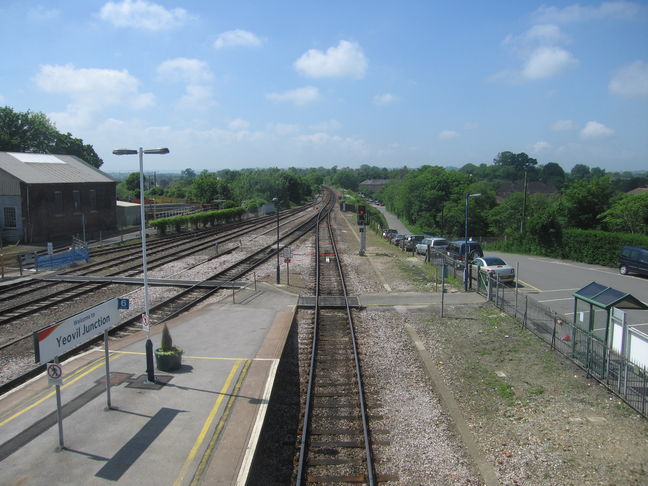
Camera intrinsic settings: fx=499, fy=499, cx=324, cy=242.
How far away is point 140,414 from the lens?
33.2 feet

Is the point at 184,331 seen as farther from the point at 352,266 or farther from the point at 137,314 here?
the point at 352,266

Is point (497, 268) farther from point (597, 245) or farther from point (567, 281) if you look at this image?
point (597, 245)

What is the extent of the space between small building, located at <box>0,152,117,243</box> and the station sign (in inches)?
1238

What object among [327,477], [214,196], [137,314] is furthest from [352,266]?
[214,196]

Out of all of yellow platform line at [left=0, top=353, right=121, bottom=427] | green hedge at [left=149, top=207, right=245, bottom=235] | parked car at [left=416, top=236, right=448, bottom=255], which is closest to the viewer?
yellow platform line at [left=0, top=353, right=121, bottom=427]

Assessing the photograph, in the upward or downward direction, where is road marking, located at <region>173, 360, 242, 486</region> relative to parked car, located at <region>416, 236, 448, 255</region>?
downward

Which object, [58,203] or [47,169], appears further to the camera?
[47,169]

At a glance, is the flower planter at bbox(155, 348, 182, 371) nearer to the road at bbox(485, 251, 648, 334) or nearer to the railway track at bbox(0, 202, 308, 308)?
the railway track at bbox(0, 202, 308, 308)

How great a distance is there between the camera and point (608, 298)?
45.4 feet

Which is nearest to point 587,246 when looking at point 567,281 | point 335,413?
point 567,281

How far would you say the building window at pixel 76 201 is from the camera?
1766 inches

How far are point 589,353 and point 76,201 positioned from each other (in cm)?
4395

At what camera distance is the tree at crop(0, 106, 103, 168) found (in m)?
73.9

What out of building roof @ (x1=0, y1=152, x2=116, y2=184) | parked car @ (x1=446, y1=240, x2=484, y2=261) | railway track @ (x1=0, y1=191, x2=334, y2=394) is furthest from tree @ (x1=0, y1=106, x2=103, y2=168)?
parked car @ (x1=446, y1=240, x2=484, y2=261)
